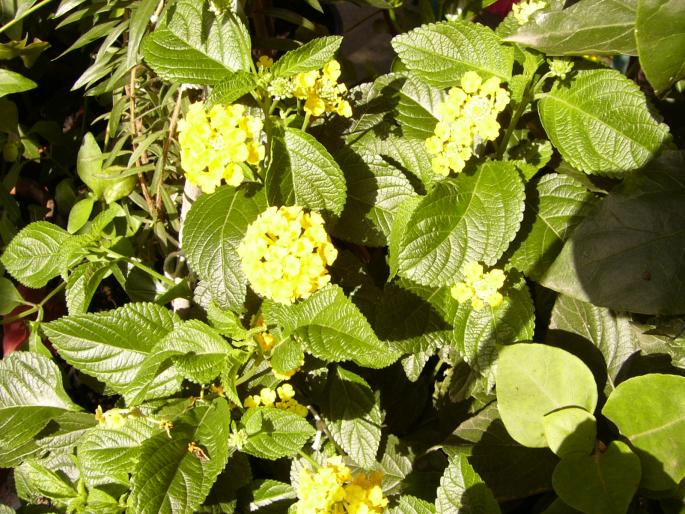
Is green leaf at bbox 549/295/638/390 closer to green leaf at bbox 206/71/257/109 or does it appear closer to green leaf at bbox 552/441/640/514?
green leaf at bbox 552/441/640/514

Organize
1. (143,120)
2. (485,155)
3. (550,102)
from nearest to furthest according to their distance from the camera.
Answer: (550,102)
(485,155)
(143,120)

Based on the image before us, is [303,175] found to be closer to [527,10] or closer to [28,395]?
[527,10]

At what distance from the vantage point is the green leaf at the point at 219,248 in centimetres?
97

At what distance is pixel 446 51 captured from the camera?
3.50 feet

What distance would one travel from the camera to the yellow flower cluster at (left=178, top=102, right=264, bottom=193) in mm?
891

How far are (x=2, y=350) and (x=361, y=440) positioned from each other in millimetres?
1083

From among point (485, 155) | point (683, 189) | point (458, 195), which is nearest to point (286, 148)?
point (458, 195)

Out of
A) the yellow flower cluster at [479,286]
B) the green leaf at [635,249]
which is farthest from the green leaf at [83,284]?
the green leaf at [635,249]

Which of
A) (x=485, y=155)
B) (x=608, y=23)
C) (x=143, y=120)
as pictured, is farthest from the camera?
(x=143, y=120)

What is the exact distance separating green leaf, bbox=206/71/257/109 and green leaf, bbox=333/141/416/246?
9.2 inches

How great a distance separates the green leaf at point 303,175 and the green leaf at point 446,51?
232mm

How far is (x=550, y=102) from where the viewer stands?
3.41 ft

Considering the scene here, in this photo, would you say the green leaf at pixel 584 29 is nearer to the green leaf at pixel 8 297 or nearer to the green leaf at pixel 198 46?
the green leaf at pixel 198 46

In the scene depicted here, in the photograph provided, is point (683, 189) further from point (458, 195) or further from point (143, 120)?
point (143, 120)
